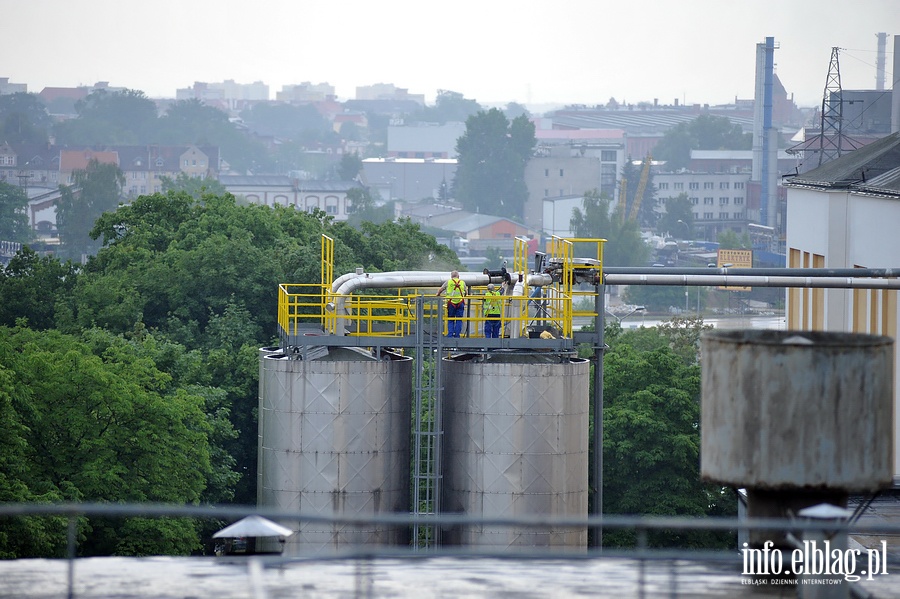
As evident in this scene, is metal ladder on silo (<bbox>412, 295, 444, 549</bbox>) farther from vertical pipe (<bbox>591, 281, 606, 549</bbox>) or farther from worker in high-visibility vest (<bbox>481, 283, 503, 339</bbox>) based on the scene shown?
vertical pipe (<bbox>591, 281, 606, 549</bbox>)

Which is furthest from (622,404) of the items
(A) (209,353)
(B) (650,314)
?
(B) (650,314)

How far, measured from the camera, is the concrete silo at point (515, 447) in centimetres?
2856

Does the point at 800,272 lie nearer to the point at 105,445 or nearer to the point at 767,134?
the point at 105,445

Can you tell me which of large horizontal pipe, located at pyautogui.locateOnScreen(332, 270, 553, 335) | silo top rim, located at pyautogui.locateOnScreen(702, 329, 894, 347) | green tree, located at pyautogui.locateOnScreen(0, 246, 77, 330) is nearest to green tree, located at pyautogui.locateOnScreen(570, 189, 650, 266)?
green tree, located at pyautogui.locateOnScreen(0, 246, 77, 330)

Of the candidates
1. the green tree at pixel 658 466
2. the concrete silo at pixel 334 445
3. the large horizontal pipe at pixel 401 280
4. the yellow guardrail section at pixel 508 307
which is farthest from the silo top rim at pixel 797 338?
the green tree at pixel 658 466

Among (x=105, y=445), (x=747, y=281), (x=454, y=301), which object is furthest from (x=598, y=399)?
(x=105, y=445)

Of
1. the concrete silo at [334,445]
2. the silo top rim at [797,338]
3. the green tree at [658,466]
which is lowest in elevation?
the green tree at [658,466]

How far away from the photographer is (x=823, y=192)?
4528cm

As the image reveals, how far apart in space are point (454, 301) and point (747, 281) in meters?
8.33

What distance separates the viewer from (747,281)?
34562mm

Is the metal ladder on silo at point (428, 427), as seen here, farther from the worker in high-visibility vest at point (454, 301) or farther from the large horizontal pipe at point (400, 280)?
the large horizontal pipe at point (400, 280)

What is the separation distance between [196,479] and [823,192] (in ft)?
71.4

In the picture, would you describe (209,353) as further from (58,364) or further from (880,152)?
(880,152)

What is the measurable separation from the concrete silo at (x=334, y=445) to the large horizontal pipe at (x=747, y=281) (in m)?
6.96
